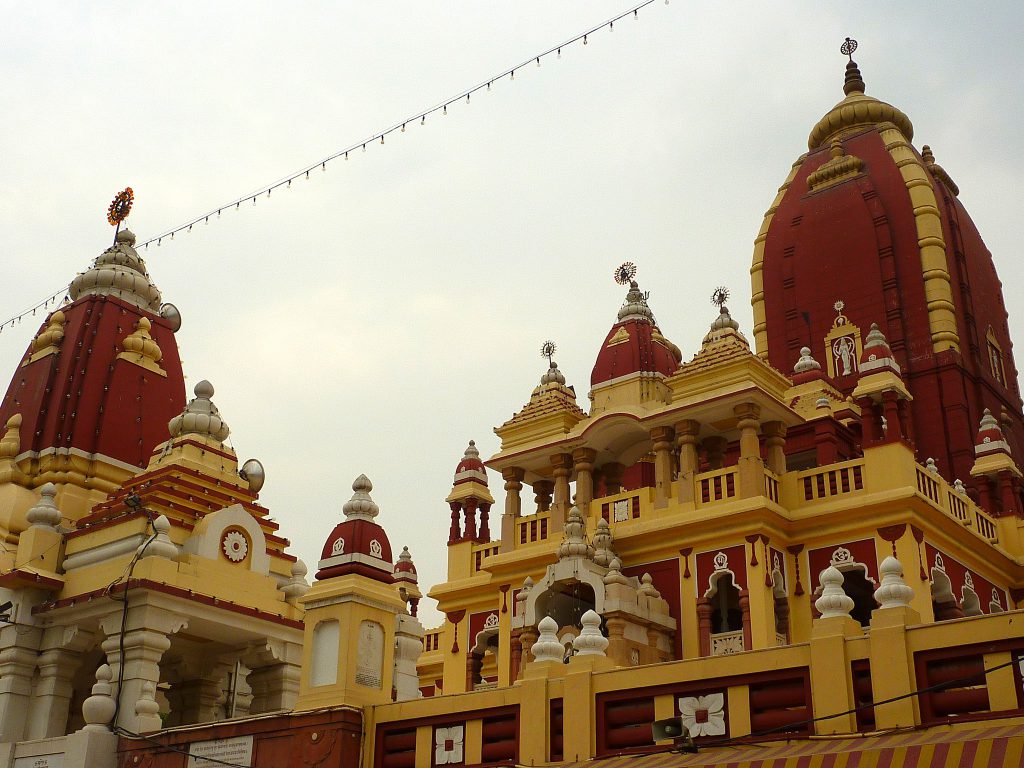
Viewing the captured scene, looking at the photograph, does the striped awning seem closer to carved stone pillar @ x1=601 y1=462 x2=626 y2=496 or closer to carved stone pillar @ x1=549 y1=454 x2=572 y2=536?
carved stone pillar @ x1=549 y1=454 x2=572 y2=536

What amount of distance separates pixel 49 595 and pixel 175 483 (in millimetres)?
2491

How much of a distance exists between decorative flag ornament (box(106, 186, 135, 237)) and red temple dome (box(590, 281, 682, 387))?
11071 millimetres

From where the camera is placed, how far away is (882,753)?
848 cm

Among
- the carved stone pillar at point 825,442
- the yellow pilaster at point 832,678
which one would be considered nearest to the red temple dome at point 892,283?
the carved stone pillar at point 825,442

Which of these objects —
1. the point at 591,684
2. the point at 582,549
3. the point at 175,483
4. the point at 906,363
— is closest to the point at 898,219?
the point at 906,363

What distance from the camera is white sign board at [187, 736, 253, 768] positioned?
1249cm

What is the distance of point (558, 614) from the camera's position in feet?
58.3

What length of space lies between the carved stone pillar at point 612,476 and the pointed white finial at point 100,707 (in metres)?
9.53

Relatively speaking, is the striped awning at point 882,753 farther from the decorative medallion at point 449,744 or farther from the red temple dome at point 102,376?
the red temple dome at point 102,376

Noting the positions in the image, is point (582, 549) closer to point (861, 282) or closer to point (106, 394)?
point (106, 394)

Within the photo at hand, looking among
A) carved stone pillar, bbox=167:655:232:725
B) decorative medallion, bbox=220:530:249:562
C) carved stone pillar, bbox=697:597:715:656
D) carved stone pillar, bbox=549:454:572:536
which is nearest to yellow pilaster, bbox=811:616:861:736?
carved stone pillar, bbox=697:597:715:656

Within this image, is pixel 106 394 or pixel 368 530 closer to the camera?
pixel 368 530

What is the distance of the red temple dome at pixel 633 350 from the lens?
2073 cm

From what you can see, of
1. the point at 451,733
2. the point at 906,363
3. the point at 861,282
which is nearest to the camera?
the point at 451,733
